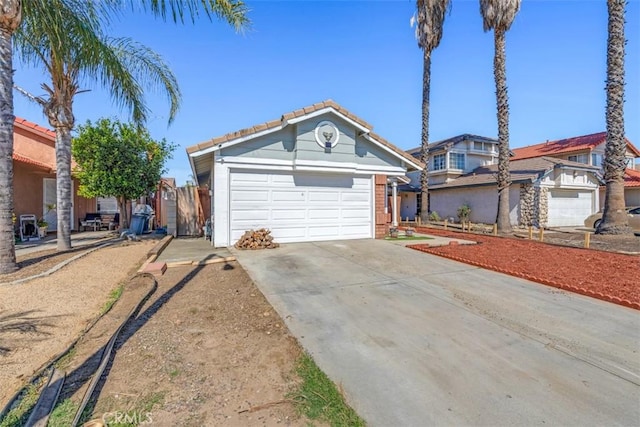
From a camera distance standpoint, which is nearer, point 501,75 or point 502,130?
point 501,75

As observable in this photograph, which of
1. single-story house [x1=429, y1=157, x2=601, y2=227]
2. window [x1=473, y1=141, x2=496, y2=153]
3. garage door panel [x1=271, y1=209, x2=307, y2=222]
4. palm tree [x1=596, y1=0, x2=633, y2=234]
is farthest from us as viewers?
window [x1=473, y1=141, x2=496, y2=153]

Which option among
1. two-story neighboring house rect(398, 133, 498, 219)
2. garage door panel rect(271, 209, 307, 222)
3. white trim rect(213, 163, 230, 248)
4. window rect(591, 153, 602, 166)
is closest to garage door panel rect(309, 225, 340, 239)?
garage door panel rect(271, 209, 307, 222)

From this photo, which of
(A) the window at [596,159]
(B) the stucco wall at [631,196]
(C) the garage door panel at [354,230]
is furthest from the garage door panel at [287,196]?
(A) the window at [596,159]

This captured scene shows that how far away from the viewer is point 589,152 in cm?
2456

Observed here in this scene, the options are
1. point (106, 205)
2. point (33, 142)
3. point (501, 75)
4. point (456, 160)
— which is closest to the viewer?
point (501, 75)

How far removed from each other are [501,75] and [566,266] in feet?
37.8

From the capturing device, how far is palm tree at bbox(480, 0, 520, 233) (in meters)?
14.1

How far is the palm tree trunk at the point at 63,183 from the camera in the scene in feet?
27.9

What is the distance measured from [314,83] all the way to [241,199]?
330 inches

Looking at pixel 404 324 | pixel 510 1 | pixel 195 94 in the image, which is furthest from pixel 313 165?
pixel 510 1

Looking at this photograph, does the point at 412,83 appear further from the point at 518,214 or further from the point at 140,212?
the point at 140,212

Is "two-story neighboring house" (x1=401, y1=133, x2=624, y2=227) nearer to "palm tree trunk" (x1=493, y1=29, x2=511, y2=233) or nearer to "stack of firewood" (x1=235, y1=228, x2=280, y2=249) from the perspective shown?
"palm tree trunk" (x1=493, y1=29, x2=511, y2=233)

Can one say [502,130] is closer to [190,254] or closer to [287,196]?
[287,196]


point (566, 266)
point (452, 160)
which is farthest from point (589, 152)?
point (566, 266)
